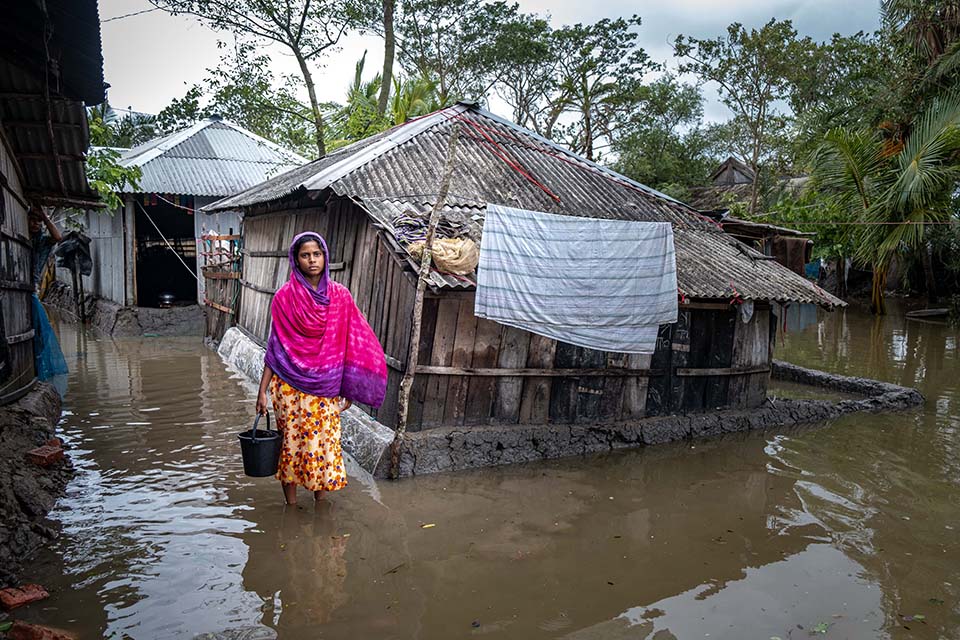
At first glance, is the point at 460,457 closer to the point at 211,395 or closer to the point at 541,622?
the point at 541,622

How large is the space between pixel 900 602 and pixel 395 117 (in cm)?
1577

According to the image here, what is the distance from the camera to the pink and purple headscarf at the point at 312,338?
495 cm

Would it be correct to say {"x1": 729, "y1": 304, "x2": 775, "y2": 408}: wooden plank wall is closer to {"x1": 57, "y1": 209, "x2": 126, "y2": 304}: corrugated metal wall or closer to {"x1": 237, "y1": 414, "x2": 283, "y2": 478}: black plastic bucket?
{"x1": 237, "y1": 414, "x2": 283, "y2": 478}: black plastic bucket

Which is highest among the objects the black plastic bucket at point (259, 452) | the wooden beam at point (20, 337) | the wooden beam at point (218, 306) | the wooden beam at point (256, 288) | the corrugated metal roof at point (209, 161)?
the corrugated metal roof at point (209, 161)

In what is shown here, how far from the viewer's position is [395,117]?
17.5 meters

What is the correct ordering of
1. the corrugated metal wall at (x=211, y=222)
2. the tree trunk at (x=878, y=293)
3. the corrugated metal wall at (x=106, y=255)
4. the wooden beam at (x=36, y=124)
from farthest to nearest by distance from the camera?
the tree trunk at (x=878, y=293) → the corrugated metal wall at (x=211, y=222) → the corrugated metal wall at (x=106, y=255) → the wooden beam at (x=36, y=124)

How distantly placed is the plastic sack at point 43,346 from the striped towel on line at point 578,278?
19.7 ft

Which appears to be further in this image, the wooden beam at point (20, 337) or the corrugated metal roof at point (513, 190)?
the corrugated metal roof at point (513, 190)

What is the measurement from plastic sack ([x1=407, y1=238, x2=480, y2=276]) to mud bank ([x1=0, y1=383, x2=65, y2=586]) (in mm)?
3580

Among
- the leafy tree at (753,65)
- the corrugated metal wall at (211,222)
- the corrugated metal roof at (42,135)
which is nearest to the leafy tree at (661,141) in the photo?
the leafy tree at (753,65)

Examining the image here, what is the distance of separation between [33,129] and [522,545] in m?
6.85

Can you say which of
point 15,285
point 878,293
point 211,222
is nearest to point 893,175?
point 878,293

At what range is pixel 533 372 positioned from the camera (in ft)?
23.0

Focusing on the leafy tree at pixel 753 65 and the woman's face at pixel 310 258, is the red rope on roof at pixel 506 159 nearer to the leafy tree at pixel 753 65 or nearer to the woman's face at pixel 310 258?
the woman's face at pixel 310 258
